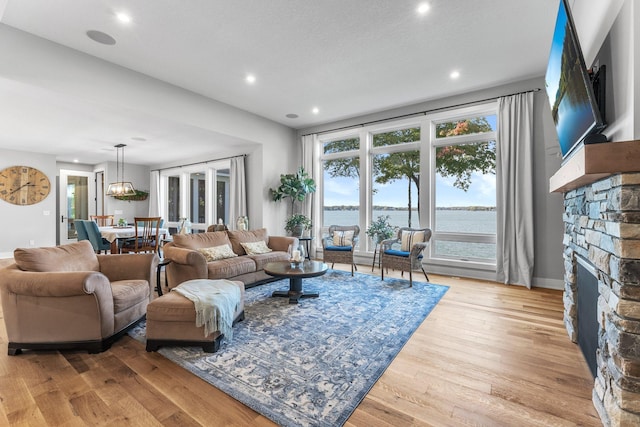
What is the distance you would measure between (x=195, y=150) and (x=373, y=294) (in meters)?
5.62

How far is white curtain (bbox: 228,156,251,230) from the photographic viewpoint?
21.6 ft

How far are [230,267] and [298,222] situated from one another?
8.18 feet

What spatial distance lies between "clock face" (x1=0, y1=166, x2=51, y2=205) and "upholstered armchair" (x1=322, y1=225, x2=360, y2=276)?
7582mm

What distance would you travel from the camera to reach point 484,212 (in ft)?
16.1

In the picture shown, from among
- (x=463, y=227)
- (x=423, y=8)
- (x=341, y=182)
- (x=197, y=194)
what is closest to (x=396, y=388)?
(x=423, y=8)

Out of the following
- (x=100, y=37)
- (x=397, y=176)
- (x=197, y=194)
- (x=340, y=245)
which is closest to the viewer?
(x=100, y=37)

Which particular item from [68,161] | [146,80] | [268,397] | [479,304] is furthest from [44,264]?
[68,161]

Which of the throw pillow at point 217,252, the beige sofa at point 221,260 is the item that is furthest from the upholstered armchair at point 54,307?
the throw pillow at point 217,252

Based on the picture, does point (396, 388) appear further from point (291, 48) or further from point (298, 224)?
point (298, 224)

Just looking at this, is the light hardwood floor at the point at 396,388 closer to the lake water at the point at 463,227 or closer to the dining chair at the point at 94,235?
the lake water at the point at 463,227

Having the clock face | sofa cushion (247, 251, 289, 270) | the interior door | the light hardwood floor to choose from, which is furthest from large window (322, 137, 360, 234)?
the interior door

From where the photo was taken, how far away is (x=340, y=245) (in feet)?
17.9

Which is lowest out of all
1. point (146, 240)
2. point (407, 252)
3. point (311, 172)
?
point (407, 252)

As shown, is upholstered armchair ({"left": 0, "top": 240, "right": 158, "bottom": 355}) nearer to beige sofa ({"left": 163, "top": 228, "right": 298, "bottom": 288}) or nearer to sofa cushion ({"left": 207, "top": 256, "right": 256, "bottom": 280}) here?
beige sofa ({"left": 163, "top": 228, "right": 298, "bottom": 288})
